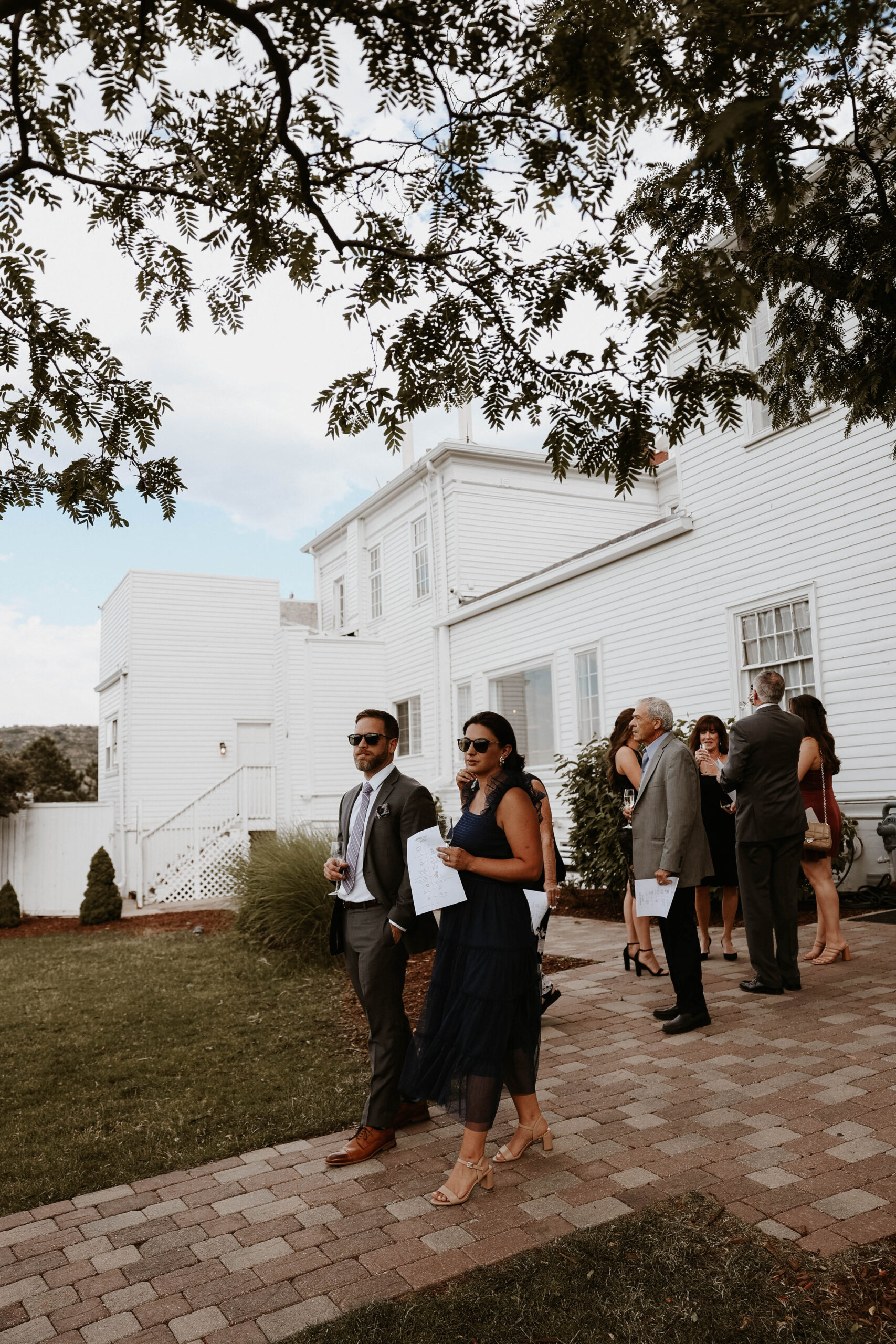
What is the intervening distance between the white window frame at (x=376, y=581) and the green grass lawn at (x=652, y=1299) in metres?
18.8

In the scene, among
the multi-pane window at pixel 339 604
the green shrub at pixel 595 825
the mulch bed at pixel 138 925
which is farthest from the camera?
the multi-pane window at pixel 339 604

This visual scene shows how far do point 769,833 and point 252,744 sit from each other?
1976 centimetres

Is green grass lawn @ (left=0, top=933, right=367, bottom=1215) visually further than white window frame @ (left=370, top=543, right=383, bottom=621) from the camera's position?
No

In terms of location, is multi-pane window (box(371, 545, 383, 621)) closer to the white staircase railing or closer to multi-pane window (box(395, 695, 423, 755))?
multi-pane window (box(395, 695, 423, 755))

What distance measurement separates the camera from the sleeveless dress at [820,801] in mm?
7066

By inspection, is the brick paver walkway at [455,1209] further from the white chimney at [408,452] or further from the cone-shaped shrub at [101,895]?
the white chimney at [408,452]

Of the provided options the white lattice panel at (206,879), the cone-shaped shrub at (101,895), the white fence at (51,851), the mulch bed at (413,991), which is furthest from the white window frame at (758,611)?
the white fence at (51,851)

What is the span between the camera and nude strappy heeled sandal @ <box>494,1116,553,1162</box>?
404 cm

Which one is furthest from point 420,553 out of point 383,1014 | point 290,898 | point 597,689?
point 383,1014

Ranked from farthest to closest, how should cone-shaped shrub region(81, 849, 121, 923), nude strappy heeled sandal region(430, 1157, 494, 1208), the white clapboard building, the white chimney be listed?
the white chimney, cone-shaped shrub region(81, 849, 121, 923), the white clapboard building, nude strappy heeled sandal region(430, 1157, 494, 1208)

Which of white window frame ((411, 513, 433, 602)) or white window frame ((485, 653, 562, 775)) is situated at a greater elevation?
white window frame ((411, 513, 433, 602))

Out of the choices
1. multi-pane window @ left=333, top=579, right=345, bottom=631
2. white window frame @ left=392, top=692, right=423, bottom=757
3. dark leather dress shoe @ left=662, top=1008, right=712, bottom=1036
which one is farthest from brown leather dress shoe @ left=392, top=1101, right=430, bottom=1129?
multi-pane window @ left=333, top=579, right=345, bottom=631

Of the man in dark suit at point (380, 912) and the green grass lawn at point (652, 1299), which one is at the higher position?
the man in dark suit at point (380, 912)

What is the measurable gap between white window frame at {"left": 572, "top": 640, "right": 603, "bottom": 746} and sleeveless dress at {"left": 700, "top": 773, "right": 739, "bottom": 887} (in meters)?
6.18
